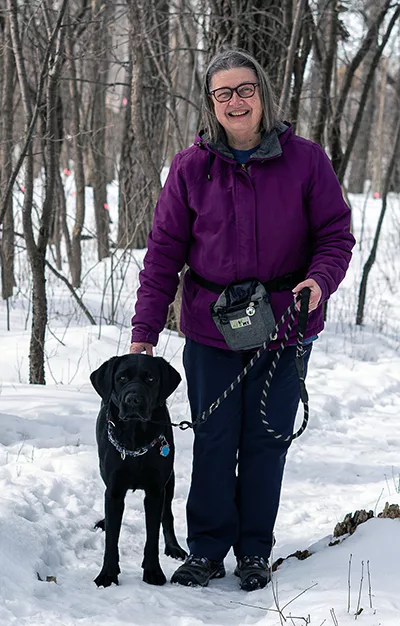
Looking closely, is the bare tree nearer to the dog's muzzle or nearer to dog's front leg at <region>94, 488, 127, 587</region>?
dog's front leg at <region>94, 488, 127, 587</region>

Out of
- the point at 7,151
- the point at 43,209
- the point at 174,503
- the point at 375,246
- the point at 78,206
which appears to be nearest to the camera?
the point at 174,503

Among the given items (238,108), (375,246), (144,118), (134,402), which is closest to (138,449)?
(134,402)

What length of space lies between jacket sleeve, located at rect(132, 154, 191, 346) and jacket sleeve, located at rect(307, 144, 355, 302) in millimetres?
490

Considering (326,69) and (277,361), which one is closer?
(277,361)

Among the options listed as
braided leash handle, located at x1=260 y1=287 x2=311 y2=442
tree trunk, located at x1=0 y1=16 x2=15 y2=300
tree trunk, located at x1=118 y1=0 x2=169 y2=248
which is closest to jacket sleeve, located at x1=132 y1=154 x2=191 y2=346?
braided leash handle, located at x1=260 y1=287 x2=311 y2=442

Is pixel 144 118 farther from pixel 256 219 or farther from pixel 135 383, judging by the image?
pixel 135 383

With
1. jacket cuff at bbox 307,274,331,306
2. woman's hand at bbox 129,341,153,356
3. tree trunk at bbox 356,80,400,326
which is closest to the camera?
jacket cuff at bbox 307,274,331,306

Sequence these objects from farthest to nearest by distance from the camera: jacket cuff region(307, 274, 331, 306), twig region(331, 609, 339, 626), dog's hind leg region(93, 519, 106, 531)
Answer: dog's hind leg region(93, 519, 106, 531), jacket cuff region(307, 274, 331, 306), twig region(331, 609, 339, 626)

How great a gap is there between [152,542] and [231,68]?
183cm

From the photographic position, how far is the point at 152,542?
296 cm

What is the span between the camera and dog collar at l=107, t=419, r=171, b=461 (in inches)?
113

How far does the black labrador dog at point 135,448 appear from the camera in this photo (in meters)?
2.84

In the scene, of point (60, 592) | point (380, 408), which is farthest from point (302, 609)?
point (380, 408)

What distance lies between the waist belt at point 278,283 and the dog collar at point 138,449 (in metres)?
0.61
